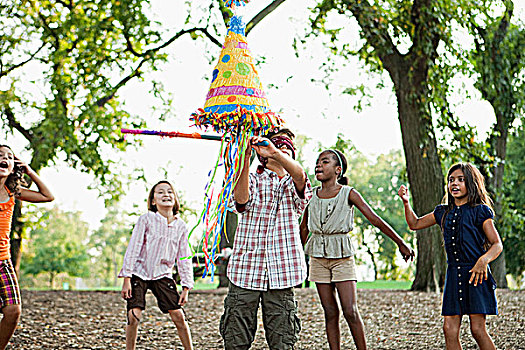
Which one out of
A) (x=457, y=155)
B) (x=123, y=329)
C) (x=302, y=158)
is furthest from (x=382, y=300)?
(x=302, y=158)

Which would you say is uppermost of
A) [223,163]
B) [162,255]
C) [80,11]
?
[80,11]

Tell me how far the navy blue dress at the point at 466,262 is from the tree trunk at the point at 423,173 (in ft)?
23.4

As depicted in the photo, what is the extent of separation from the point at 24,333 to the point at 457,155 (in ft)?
28.0

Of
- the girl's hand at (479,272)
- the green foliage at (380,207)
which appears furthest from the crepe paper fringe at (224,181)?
the green foliage at (380,207)

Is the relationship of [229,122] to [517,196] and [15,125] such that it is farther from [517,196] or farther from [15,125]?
[517,196]

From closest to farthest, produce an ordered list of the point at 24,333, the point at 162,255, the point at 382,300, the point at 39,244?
1. the point at 162,255
2. the point at 24,333
3. the point at 382,300
4. the point at 39,244

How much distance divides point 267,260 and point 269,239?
13 cm

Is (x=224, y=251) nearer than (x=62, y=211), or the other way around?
(x=224, y=251)

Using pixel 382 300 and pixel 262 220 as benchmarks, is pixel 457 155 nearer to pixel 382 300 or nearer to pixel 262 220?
pixel 382 300

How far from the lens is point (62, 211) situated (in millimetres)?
46969

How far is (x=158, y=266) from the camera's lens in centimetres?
497

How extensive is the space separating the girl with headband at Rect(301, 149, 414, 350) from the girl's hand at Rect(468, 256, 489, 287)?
68 cm

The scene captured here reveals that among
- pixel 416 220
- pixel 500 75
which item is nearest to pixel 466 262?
pixel 416 220

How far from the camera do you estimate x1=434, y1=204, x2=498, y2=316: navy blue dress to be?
4172 mm
